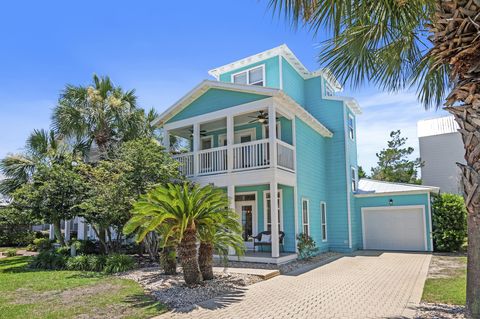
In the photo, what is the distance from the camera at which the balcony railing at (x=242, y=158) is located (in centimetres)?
1289

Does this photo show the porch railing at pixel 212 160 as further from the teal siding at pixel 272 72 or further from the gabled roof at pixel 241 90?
the teal siding at pixel 272 72

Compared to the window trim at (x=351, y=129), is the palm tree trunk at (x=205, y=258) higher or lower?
lower

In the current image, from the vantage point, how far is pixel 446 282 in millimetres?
8805

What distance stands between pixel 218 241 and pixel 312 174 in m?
7.77

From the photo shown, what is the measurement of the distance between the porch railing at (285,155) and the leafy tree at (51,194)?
8017 millimetres

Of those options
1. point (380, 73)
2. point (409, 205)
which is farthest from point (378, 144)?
point (380, 73)

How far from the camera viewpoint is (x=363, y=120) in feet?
69.8

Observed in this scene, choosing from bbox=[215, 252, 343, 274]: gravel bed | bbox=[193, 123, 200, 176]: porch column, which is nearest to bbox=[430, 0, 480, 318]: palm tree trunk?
bbox=[215, 252, 343, 274]: gravel bed

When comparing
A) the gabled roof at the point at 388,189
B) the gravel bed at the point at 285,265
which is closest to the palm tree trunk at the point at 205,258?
the gravel bed at the point at 285,265

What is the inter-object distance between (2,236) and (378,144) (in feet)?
106

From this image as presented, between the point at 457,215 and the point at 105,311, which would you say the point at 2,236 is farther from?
the point at 457,215

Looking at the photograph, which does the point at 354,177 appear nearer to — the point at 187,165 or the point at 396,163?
the point at 187,165

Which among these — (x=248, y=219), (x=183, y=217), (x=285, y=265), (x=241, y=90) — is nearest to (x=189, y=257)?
(x=183, y=217)

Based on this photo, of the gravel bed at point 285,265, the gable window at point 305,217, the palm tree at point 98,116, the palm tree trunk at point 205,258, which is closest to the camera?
the palm tree trunk at point 205,258
